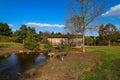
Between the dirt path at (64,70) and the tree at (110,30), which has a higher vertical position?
the tree at (110,30)

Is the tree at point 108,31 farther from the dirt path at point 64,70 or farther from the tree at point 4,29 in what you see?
the tree at point 4,29

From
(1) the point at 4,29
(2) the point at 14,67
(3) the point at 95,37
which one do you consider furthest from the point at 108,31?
(1) the point at 4,29

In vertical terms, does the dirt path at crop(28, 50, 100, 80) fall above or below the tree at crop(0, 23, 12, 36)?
below

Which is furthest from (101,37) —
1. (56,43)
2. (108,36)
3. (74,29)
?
(74,29)

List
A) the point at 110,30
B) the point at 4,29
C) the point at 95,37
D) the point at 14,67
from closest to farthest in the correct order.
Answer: the point at 14,67, the point at 110,30, the point at 95,37, the point at 4,29

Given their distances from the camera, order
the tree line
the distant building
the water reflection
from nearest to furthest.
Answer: the water reflection
the tree line
the distant building

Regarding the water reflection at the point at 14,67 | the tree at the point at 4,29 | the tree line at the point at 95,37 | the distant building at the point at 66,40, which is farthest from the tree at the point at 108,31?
the tree at the point at 4,29

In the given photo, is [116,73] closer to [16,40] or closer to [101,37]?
[101,37]

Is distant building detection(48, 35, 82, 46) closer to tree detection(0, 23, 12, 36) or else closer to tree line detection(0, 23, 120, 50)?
tree line detection(0, 23, 120, 50)

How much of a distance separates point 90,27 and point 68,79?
16.3 meters

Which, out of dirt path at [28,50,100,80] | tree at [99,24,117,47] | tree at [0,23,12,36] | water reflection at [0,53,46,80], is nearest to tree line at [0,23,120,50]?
tree at [99,24,117,47]

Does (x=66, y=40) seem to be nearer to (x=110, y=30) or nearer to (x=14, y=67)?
(x=110, y=30)

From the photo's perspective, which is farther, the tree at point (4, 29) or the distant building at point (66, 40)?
the tree at point (4, 29)

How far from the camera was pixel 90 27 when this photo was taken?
25266 mm
